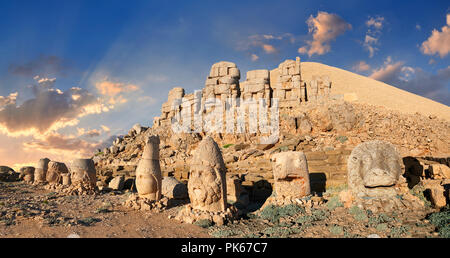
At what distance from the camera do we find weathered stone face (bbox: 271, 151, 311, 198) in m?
9.61

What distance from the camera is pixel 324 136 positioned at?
21.0 meters

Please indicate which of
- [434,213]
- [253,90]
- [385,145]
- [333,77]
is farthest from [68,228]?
[333,77]

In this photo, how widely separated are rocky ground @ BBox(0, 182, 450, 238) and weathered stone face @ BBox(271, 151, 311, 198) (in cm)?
58

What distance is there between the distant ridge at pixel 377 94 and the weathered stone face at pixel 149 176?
1344 inches

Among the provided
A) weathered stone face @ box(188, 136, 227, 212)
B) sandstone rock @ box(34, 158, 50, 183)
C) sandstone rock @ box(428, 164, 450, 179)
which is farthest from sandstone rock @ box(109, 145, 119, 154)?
sandstone rock @ box(428, 164, 450, 179)

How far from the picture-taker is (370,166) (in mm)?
8984

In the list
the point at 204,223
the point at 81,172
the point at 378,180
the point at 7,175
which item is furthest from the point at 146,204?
the point at 7,175

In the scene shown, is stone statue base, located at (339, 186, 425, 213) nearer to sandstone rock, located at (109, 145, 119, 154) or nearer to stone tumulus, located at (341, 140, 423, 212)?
stone tumulus, located at (341, 140, 423, 212)

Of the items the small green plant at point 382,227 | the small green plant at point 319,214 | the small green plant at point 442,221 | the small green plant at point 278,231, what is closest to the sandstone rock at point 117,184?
the small green plant at point 278,231
